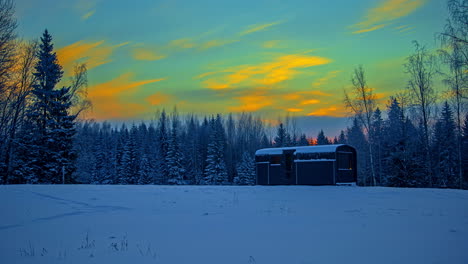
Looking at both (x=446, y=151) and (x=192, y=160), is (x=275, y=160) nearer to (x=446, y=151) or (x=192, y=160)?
(x=446, y=151)

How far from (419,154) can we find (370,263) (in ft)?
122

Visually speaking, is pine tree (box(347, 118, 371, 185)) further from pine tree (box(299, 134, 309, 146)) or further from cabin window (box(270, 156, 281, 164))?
cabin window (box(270, 156, 281, 164))

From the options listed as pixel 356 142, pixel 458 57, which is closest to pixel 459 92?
pixel 458 57

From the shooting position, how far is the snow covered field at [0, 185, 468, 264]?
560cm

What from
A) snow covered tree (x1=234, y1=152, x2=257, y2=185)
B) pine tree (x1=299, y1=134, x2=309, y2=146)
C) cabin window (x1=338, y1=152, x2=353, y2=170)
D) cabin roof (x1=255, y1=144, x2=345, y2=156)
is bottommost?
snow covered tree (x1=234, y1=152, x2=257, y2=185)

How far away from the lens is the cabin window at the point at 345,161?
21.0m

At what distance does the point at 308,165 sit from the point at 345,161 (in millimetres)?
2201

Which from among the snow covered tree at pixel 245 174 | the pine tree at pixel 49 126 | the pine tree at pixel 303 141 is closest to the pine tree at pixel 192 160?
the snow covered tree at pixel 245 174

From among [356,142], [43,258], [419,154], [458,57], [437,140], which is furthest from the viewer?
[356,142]

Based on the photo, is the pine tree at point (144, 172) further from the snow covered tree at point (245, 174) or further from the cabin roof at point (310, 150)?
the cabin roof at point (310, 150)

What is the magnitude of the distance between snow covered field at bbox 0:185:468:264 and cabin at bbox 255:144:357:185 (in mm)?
9719

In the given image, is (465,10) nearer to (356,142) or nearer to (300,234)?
(300,234)

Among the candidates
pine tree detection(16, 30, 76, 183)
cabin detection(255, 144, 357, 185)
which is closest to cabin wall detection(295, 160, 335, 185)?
cabin detection(255, 144, 357, 185)

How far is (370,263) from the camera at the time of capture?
512cm
